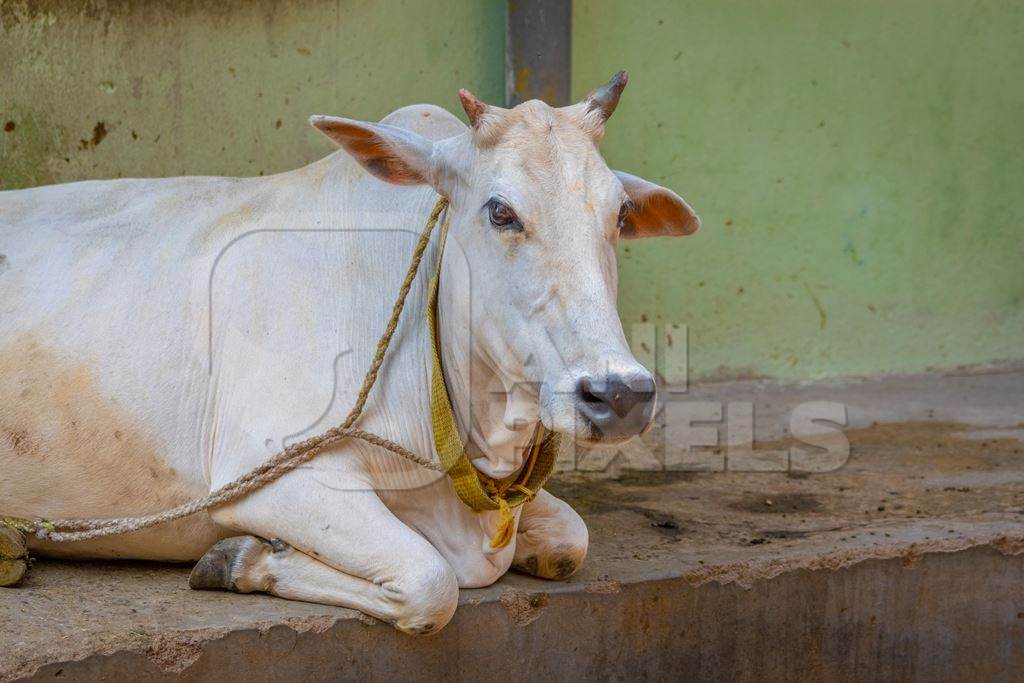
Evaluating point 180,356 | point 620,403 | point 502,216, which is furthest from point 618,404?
point 180,356

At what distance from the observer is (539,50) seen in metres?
4.94

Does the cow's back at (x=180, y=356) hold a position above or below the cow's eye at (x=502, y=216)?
below

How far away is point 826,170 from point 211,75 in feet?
8.29

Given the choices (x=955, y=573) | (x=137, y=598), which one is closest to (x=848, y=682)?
(x=955, y=573)

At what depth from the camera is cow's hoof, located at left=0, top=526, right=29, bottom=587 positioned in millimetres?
3119

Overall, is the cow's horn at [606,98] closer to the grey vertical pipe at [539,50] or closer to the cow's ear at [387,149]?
the cow's ear at [387,149]

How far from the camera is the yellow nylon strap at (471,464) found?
10.3 ft

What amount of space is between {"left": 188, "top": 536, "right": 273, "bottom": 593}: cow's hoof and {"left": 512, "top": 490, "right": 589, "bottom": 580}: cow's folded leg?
0.62m

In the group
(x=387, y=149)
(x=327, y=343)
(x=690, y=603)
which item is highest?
(x=387, y=149)

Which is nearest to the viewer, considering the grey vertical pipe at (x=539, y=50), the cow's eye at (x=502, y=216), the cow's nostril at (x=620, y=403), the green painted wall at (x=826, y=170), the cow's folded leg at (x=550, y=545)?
the cow's nostril at (x=620, y=403)

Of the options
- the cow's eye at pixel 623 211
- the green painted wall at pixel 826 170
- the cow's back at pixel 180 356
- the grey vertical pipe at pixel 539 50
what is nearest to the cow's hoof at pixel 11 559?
the cow's back at pixel 180 356

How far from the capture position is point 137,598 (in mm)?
3111

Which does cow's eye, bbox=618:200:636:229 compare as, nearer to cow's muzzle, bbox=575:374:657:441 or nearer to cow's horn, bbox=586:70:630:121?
cow's horn, bbox=586:70:630:121

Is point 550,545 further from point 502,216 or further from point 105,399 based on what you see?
point 105,399
